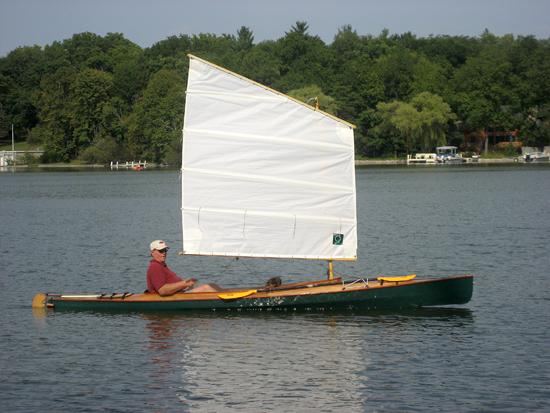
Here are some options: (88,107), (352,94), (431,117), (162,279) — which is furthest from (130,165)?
(162,279)

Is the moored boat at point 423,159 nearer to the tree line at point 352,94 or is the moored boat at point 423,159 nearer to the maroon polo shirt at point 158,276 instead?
the tree line at point 352,94

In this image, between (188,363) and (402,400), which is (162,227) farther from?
(402,400)

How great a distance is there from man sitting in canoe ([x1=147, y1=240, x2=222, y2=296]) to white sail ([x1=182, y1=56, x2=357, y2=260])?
3.85 ft

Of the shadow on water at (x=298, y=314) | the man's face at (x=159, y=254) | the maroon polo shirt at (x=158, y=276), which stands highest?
the man's face at (x=159, y=254)

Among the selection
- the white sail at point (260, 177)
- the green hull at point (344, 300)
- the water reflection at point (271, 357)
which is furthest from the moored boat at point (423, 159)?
the water reflection at point (271, 357)

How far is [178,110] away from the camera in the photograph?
154125 mm

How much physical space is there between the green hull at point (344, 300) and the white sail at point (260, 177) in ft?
4.81

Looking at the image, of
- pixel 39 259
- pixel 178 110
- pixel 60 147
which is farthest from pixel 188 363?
pixel 60 147

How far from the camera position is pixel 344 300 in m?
26.2

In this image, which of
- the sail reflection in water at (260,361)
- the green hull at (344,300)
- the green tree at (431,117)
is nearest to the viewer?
the sail reflection in water at (260,361)

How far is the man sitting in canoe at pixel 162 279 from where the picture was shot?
2586 cm

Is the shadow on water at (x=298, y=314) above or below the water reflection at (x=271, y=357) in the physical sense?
above

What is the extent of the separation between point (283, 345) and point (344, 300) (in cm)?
322

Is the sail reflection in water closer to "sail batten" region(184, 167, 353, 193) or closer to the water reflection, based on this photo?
the water reflection
